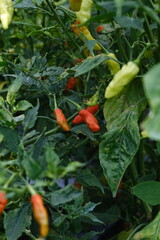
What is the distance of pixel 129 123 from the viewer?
40.4 inches

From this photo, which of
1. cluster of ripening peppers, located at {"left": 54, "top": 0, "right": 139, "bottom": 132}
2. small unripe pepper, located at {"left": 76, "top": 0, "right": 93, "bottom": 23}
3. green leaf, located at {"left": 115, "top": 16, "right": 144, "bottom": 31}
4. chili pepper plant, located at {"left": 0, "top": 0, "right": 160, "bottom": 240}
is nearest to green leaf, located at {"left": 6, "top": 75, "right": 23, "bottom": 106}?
chili pepper plant, located at {"left": 0, "top": 0, "right": 160, "bottom": 240}

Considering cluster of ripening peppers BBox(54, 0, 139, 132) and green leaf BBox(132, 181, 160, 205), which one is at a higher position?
cluster of ripening peppers BBox(54, 0, 139, 132)

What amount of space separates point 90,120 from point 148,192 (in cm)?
24

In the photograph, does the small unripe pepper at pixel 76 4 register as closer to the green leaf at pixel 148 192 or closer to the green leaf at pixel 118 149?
the green leaf at pixel 118 149

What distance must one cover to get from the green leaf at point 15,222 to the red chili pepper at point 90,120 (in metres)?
0.28

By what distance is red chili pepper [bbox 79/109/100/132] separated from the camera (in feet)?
3.65

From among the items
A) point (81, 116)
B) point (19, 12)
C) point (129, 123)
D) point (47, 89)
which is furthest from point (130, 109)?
point (19, 12)

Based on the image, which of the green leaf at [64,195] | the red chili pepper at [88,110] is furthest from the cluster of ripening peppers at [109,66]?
the green leaf at [64,195]

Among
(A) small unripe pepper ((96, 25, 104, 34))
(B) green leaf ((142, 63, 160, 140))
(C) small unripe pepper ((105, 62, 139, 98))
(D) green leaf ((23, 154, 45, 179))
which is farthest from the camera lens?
(A) small unripe pepper ((96, 25, 104, 34))

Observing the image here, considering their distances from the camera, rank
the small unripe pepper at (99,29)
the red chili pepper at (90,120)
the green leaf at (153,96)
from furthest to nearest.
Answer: the small unripe pepper at (99,29)
the red chili pepper at (90,120)
the green leaf at (153,96)

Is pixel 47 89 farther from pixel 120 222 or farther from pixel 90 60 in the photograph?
pixel 120 222

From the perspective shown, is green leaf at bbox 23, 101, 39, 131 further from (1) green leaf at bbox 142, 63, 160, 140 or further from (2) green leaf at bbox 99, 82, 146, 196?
(1) green leaf at bbox 142, 63, 160, 140

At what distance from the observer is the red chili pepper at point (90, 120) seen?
111 centimetres

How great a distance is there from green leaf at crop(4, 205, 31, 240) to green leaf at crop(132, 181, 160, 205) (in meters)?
0.29
